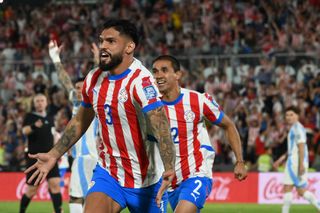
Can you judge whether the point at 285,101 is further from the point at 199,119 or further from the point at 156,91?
the point at 156,91

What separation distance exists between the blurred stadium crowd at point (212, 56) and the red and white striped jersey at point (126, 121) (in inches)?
502

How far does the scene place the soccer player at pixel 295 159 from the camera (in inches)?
607

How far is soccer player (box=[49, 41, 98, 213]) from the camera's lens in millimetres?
12320

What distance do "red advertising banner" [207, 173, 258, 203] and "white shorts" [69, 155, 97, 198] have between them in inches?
312

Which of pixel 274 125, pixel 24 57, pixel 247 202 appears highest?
pixel 24 57

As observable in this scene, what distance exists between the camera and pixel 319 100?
21.7m

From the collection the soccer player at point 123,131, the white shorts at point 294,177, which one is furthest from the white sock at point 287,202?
the soccer player at point 123,131

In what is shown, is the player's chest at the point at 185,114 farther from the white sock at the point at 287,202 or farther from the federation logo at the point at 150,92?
the white sock at the point at 287,202

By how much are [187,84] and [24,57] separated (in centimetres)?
491

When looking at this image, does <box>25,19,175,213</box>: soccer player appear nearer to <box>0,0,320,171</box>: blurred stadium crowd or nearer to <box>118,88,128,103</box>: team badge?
<box>118,88,128,103</box>: team badge

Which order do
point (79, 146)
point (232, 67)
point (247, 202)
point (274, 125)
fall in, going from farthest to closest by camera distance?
point (232, 67)
point (274, 125)
point (247, 202)
point (79, 146)

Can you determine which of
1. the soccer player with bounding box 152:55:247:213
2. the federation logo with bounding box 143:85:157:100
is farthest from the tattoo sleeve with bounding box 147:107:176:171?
the soccer player with bounding box 152:55:247:213

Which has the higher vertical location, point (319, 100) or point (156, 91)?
point (156, 91)

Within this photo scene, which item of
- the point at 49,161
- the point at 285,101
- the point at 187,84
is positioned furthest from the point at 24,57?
the point at 49,161
